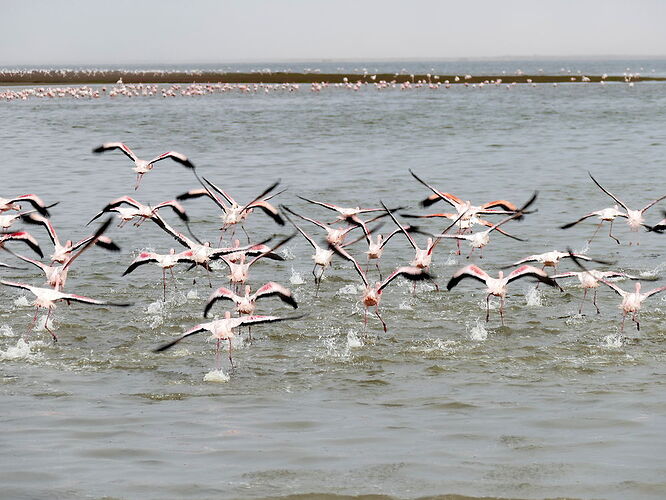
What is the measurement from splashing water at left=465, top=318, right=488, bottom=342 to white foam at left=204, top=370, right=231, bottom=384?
4044 mm

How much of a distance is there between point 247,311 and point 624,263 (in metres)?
8.74

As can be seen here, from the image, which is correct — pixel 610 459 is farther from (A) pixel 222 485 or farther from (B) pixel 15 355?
(B) pixel 15 355

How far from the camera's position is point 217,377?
1387 cm

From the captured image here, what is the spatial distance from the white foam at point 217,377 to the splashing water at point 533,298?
6.39m

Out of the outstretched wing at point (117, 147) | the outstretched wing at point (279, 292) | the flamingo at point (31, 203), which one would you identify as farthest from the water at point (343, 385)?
the outstretched wing at point (117, 147)

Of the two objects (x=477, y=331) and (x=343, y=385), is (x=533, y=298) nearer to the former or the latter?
(x=477, y=331)

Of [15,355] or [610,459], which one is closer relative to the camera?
[610,459]

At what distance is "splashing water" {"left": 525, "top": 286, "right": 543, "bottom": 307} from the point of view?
18.1 metres

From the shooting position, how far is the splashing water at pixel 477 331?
1587cm

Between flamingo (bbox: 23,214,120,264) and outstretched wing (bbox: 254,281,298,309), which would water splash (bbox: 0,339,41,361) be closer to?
flamingo (bbox: 23,214,120,264)

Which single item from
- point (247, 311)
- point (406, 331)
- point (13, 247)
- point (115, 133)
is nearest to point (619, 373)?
point (406, 331)

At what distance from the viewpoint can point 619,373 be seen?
13.9 meters

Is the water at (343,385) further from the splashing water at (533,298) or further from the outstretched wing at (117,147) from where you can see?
the outstretched wing at (117,147)

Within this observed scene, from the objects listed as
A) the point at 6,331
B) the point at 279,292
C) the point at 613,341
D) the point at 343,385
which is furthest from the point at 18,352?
the point at 613,341
